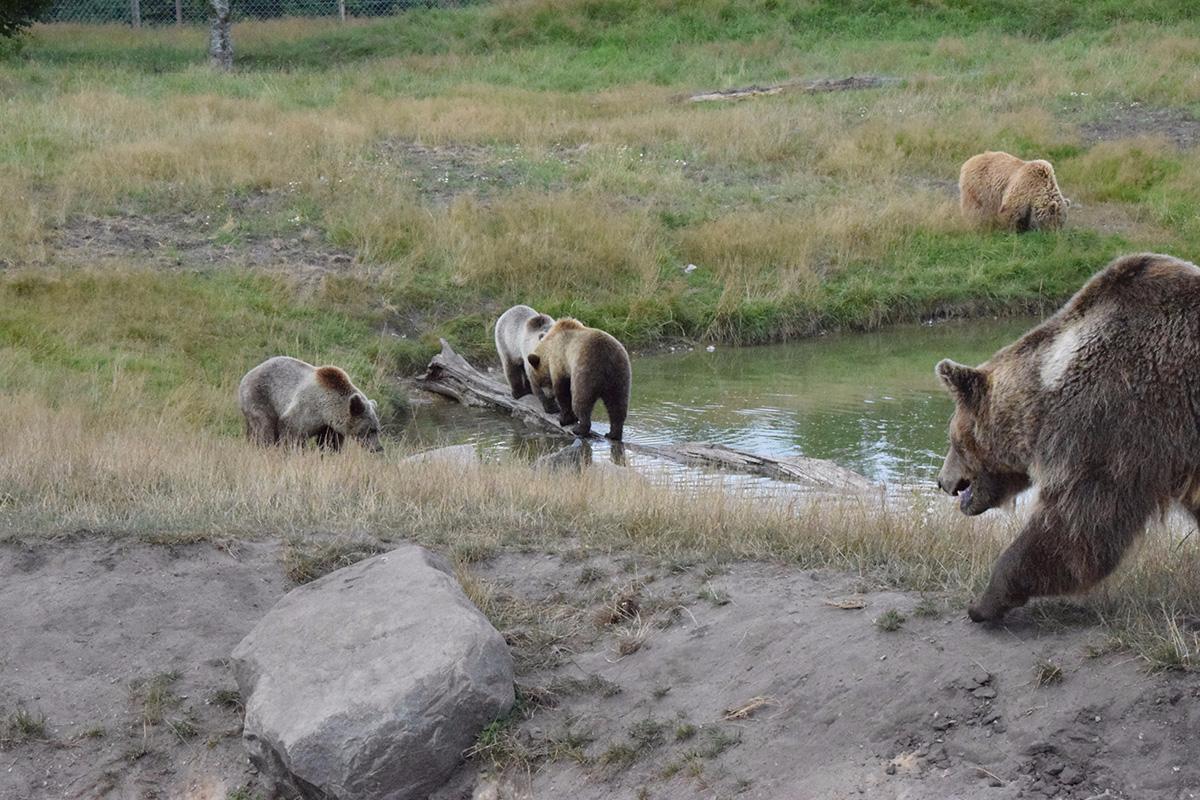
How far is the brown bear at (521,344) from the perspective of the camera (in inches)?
538

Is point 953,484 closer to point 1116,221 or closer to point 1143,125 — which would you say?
point 1116,221

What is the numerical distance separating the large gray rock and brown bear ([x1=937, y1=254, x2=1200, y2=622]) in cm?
214

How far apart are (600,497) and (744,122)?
16.1 meters

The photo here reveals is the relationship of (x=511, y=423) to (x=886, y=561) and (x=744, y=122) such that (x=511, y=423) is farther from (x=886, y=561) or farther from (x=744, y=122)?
(x=744, y=122)

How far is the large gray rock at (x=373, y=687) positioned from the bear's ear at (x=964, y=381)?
2217 mm

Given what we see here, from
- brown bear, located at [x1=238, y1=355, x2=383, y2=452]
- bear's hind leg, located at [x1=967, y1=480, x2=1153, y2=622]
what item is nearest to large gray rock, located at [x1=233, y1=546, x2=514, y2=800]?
bear's hind leg, located at [x1=967, y1=480, x2=1153, y2=622]

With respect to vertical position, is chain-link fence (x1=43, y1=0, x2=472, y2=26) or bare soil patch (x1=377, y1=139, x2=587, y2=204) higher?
chain-link fence (x1=43, y1=0, x2=472, y2=26)

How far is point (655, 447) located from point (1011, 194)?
29.0 ft

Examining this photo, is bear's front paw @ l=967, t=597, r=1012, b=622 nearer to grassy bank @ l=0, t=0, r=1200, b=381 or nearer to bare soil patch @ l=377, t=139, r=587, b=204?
grassy bank @ l=0, t=0, r=1200, b=381

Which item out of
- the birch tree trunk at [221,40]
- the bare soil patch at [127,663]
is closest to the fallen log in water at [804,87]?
the birch tree trunk at [221,40]

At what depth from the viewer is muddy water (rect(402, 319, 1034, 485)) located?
12.0m

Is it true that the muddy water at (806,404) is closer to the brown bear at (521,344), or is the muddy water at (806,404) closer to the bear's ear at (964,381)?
the brown bear at (521,344)

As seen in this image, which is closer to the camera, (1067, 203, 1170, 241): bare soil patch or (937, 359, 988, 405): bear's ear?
(937, 359, 988, 405): bear's ear

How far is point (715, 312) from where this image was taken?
16.5 metres
